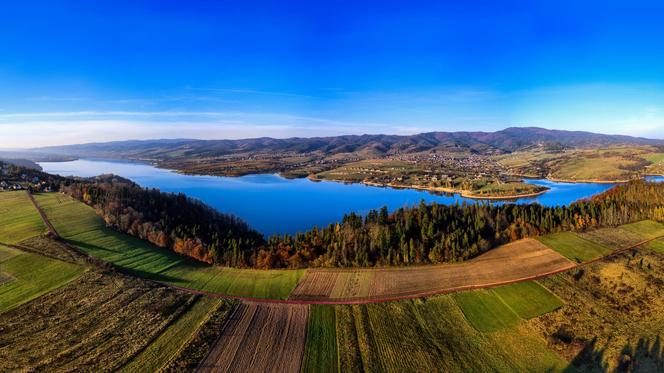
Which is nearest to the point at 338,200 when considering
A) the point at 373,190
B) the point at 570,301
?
the point at 373,190

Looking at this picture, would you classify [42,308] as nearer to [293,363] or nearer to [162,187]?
[293,363]

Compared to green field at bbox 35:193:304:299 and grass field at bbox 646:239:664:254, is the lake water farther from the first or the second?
grass field at bbox 646:239:664:254

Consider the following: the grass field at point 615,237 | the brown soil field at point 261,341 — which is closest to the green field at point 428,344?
the brown soil field at point 261,341

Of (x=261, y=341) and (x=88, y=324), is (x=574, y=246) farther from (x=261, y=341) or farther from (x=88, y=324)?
(x=88, y=324)

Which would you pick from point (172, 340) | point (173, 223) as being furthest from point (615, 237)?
point (173, 223)

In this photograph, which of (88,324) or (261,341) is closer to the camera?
(261,341)

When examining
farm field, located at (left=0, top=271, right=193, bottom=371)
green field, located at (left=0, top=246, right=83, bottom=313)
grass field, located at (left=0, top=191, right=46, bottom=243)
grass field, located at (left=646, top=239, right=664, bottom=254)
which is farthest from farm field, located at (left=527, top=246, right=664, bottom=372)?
grass field, located at (left=0, top=191, right=46, bottom=243)
